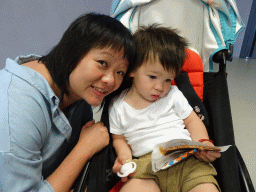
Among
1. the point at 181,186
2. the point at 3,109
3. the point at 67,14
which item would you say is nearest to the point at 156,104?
the point at 181,186

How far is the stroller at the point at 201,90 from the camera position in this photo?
75cm

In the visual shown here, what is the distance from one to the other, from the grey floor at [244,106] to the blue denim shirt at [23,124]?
48.2 inches

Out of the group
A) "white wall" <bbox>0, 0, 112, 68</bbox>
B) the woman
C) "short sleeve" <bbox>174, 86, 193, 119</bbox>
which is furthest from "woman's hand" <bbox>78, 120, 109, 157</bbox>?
"white wall" <bbox>0, 0, 112, 68</bbox>

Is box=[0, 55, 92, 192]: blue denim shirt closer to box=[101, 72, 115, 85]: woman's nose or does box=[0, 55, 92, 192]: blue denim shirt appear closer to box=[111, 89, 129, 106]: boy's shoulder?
box=[101, 72, 115, 85]: woman's nose

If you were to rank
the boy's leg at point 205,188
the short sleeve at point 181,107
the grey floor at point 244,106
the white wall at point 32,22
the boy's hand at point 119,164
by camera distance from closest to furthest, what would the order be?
the boy's leg at point 205,188 < the boy's hand at point 119,164 < the short sleeve at point 181,107 < the grey floor at point 244,106 < the white wall at point 32,22

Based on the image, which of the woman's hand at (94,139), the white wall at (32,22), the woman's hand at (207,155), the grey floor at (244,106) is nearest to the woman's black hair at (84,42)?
the woman's hand at (94,139)

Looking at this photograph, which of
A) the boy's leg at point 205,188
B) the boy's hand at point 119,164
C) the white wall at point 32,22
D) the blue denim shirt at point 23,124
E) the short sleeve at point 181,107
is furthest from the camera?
the white wall at point 32,22

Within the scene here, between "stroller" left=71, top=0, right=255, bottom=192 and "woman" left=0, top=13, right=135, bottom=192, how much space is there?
0.09 m

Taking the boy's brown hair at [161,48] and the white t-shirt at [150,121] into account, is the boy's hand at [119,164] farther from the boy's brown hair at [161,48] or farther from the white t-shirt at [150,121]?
the boy's brown hair at [161,48]

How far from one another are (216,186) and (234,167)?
0.33ft


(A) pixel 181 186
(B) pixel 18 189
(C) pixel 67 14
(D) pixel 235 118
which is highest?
(C) pixel 67 14

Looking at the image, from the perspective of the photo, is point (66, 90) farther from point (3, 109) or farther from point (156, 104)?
point (156, 104)

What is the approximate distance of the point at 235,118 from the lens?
183cm

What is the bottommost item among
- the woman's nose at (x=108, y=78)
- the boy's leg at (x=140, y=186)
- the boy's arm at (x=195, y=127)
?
the boy's leg at (x=140, y=186)
